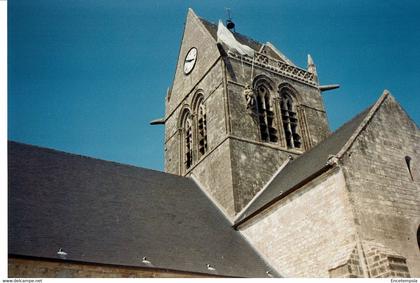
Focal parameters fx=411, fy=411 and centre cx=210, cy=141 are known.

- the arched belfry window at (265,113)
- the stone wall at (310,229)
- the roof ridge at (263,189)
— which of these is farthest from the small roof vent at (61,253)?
the arched belfry window at (265,113)

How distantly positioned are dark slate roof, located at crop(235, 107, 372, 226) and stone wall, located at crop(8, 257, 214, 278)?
12.6 feet

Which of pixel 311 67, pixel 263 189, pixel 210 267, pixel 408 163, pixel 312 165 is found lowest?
pixel 210 267

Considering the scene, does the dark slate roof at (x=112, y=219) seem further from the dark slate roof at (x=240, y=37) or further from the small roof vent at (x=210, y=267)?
the dark slate roof at (x=240, y=37)

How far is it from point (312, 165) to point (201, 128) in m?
6.16

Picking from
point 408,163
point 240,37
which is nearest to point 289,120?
point 240,37

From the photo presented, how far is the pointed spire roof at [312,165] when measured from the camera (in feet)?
31.7

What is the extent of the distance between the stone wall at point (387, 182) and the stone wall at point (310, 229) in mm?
355

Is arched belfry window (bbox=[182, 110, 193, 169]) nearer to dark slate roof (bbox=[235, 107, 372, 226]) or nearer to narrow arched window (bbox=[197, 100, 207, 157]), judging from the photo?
narrow arched window (bbox=[197, 100, 207, 157])

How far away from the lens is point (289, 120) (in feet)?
52.9

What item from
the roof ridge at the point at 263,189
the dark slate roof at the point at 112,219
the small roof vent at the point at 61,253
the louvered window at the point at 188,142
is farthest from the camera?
the louvered window at the point at 188,142

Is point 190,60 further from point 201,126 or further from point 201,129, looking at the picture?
point 201,129

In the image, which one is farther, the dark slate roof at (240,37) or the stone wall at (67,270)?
the dark slate roof at (240,37)

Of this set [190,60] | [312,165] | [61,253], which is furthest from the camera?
[190,60]
